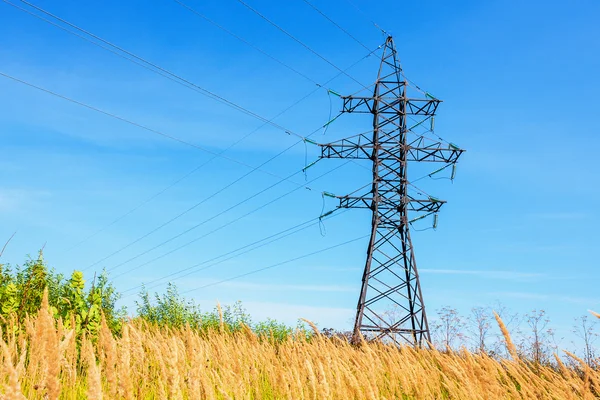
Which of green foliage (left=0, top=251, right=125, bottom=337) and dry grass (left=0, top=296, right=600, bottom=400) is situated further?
green foliage (left=0, top=251, right=125, bottom=337)

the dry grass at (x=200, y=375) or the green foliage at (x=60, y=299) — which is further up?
the green foliage at (x=60, y=299)

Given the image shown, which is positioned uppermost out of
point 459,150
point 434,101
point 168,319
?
point 434,101

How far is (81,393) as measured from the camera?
4.40m

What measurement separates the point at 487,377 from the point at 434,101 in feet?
54.1

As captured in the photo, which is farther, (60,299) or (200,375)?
(60,299)

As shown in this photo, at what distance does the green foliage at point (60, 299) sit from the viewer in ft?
23.5

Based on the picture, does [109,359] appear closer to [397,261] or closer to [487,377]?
[487,377]

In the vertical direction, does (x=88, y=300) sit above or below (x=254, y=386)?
above

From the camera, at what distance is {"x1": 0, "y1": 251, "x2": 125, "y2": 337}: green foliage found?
717 cm

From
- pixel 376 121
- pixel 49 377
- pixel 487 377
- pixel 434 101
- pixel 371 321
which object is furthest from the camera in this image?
pixel 434 101

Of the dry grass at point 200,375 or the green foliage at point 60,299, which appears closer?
the dry grass at point 200,375

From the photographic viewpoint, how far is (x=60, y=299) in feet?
28.9

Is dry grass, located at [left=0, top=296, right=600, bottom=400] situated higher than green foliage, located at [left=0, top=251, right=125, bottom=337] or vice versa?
green foliage, located at [left=0, top=251, right=125, bottom=337]

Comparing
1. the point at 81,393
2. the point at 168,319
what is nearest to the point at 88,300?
the point at 81,393
